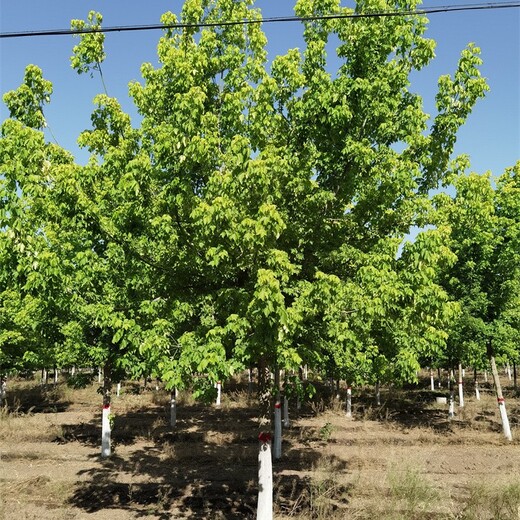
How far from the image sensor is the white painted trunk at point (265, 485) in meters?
8.30

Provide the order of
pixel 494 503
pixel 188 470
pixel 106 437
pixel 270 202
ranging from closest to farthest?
pixel 270 202 → pixel 494 503 → pixel 188 470 → pixel 106 437

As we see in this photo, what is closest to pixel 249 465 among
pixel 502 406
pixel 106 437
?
pixel 106 437

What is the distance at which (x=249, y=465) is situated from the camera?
14234 millimetres

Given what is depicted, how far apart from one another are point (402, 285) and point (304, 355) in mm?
2049

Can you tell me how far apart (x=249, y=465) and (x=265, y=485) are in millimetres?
6246

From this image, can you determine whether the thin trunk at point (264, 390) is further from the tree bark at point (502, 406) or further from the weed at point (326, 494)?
the tree bark at point (502, 406)

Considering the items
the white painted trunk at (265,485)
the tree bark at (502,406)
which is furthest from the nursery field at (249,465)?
the white painted trunk at (265,485)

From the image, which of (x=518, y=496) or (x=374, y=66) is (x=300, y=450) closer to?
(x=518, y=496)

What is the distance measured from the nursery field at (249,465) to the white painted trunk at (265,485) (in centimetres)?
138

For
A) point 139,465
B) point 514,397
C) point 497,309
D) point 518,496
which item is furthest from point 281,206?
point 514,397

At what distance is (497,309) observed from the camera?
60.2 ft

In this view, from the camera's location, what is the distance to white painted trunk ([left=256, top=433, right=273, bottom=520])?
830cm

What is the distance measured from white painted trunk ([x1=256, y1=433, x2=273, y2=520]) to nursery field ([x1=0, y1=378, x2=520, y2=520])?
1.38 metres

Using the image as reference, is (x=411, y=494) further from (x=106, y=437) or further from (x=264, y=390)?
(x=106, y=437)
